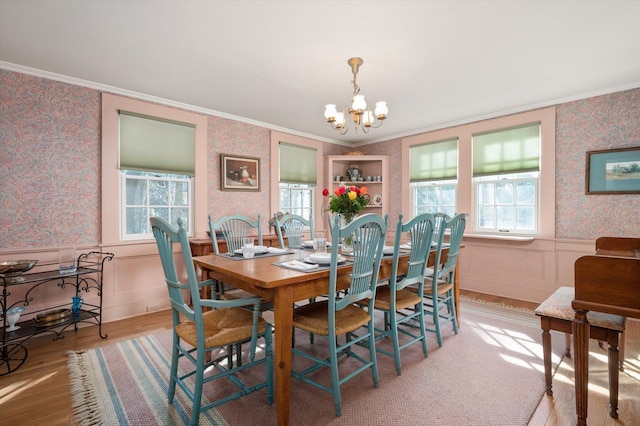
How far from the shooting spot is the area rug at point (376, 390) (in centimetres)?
172

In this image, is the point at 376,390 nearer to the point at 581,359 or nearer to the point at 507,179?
the point at 581,359

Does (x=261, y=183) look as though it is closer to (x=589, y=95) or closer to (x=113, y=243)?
(x=113, y=243)

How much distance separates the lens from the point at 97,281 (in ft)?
10.5

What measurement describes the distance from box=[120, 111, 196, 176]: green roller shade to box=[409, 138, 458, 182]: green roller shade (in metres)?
3.40

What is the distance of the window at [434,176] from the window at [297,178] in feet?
5.58

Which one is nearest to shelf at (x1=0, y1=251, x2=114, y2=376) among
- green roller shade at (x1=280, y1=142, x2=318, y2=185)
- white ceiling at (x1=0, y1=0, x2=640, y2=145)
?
white ceiling at (x1=0, y1=0, x2=640, y2=145)

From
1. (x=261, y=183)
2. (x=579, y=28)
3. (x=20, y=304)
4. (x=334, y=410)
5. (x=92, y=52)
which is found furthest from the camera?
(x=261, y=183)

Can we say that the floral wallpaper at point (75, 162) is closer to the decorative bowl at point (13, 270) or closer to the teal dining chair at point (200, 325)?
the decorative bowl at point (13, 270)

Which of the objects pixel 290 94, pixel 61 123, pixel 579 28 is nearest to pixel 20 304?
pixel 61 123

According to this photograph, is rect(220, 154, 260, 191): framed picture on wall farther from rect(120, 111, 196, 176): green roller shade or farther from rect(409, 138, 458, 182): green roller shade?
rect(409, 138, 458, 182): green roller shade

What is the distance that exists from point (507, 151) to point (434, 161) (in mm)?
1018

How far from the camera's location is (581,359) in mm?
1615

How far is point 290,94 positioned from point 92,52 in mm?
1815

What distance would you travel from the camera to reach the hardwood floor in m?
1.72
